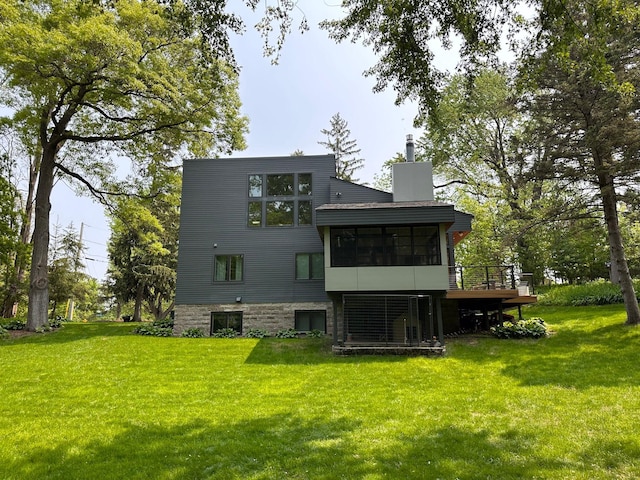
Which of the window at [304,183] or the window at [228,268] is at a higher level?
the window at [304,183]

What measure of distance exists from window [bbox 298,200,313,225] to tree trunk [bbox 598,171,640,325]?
1098cm

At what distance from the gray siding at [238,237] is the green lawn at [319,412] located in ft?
12.7

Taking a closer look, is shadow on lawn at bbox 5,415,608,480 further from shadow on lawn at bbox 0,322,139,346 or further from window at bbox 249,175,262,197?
window at bbox 249,175,262,197

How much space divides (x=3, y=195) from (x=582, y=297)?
2678cm

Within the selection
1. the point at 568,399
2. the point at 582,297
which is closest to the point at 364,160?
the point at 582,297

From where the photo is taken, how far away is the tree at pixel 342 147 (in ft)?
128

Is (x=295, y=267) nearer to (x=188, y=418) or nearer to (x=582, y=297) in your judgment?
(x=188, y=418)

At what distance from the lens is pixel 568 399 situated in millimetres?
8789

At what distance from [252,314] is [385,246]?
6475 millimetres

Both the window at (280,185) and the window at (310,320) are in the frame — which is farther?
the window at (280,185)

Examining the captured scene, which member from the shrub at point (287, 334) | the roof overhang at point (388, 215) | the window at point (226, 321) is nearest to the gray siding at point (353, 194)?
the roof overhang at point (388, 215)

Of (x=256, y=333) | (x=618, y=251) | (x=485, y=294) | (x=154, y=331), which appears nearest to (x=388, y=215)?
(x=485, y=294)

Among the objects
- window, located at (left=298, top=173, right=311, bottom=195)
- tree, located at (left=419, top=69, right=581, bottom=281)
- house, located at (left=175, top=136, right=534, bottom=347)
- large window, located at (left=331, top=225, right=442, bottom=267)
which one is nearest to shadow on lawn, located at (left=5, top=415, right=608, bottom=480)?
house, located at (left=175, top=136, right=534, bottom=347)

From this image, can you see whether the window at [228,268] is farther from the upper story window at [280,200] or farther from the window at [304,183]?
the window at [304,183]
